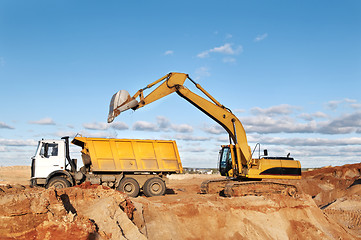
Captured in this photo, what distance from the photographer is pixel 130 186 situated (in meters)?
16.8

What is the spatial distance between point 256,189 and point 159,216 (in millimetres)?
7041

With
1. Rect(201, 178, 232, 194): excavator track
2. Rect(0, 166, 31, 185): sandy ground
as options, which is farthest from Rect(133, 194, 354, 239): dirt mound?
Rect(0, 166, 31, 185): sandy ground

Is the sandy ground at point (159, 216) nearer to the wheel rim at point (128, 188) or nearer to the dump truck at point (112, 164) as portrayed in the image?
the dump truck at point (112, 164)

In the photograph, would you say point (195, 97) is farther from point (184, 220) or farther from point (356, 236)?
point (356, 236)

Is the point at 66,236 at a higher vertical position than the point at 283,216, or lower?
higher

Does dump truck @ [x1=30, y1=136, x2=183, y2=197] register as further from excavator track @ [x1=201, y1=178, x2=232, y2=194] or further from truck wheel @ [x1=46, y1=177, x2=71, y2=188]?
excavator track @ [x1=201, y1=178, x2=232, y2=194]

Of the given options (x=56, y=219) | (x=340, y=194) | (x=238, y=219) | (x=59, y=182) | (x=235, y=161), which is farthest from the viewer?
(x=340, y=194)

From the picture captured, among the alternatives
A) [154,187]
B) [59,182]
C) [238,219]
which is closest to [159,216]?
[238,219]

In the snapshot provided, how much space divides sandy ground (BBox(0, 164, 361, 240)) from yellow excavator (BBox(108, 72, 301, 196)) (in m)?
1.15

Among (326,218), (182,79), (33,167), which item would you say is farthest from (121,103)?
(326,218)

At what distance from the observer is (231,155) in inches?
736

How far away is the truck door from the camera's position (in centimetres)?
1582

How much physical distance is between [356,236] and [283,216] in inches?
177

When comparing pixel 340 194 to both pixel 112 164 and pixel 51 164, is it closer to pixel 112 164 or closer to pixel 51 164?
pixel 112 164
